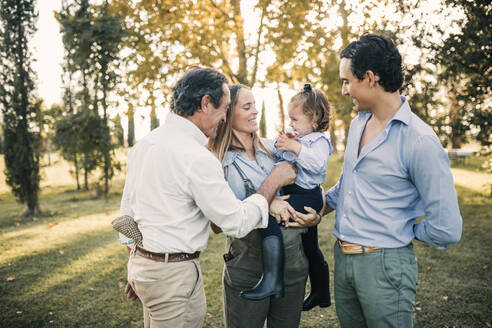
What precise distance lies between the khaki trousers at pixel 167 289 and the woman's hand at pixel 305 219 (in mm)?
716

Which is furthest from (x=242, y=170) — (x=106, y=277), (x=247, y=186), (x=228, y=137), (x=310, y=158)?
(x=106, y=277)

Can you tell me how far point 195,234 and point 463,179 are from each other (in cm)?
1540

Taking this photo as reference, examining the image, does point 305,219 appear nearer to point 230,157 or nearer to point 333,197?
point 333,197

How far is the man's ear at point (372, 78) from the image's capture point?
1.84 metres

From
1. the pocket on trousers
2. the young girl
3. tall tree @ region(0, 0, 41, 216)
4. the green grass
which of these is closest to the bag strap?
the young girl

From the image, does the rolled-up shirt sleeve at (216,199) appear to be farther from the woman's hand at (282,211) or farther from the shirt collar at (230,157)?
the shirt collar at (230,157)

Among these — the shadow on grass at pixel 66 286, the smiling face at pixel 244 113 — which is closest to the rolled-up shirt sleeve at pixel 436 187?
the smiling face at pixel 244 113

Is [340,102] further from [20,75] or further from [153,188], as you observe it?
[20,75]

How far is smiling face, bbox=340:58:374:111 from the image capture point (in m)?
1.89

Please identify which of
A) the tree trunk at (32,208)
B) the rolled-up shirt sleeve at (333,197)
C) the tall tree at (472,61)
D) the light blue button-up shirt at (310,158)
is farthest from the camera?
the tree trunk at (32,208)

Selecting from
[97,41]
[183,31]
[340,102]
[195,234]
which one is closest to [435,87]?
[340,102]

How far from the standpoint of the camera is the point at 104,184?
43.2 ft

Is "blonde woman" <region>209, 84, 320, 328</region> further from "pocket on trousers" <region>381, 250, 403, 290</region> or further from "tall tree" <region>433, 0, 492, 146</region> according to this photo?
"tall tree" <region>433, 0, 492, 146</region>

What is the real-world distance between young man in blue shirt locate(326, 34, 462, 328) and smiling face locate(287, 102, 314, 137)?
0.74 meters
